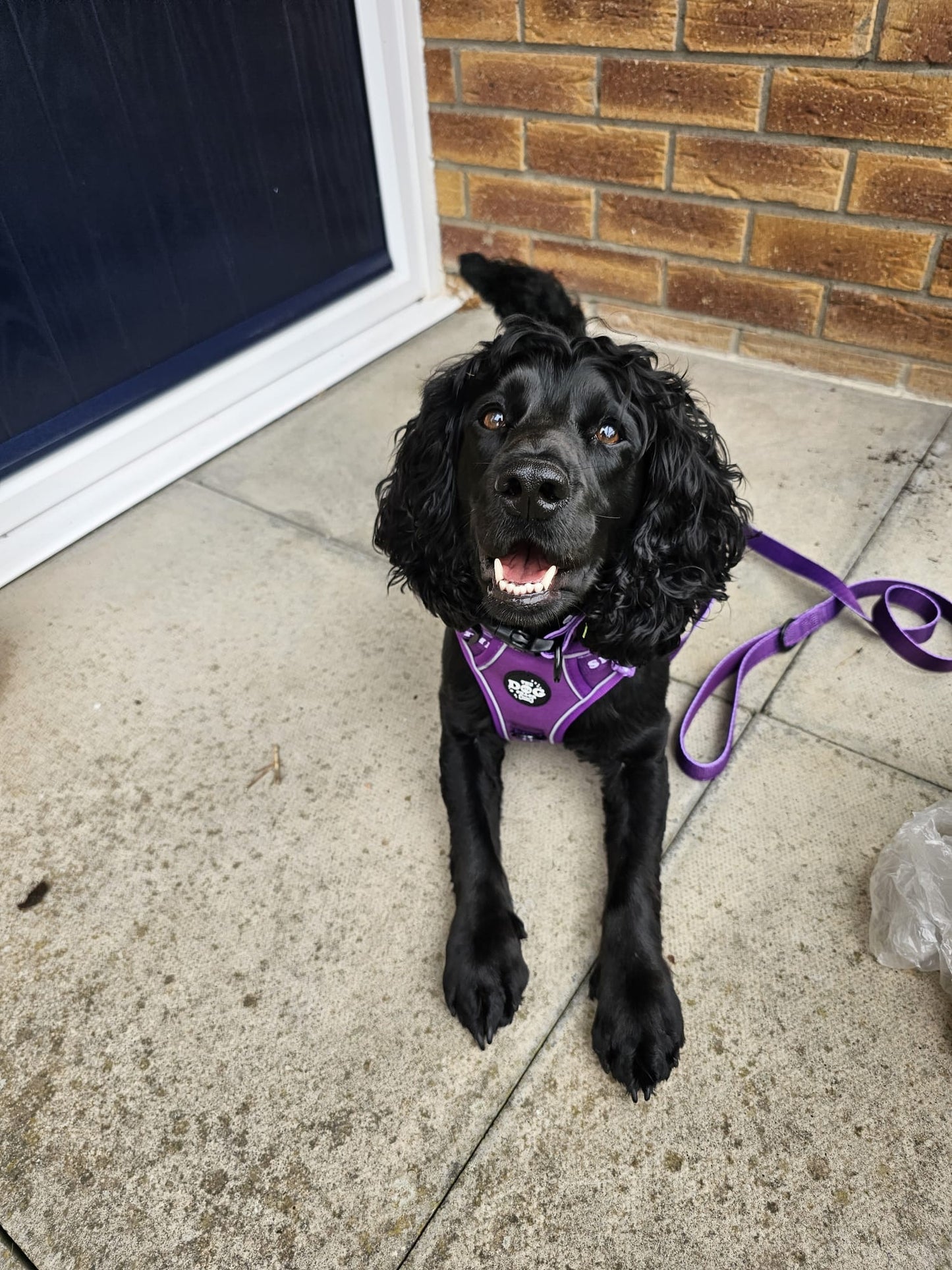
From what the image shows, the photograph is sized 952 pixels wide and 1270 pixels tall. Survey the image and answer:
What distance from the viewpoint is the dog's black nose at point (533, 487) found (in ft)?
5.21

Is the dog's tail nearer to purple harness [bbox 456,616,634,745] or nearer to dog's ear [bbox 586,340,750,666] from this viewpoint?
dog's ear [bbox 586,340,750,666]

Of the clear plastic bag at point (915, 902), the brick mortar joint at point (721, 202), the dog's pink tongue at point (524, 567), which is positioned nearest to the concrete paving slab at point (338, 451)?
the brick mortar joint at point (721, 202)

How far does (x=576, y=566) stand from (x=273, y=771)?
1058mm

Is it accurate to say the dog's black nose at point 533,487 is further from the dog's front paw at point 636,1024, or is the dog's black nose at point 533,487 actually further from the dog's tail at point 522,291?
the dog's tail at point 522,291

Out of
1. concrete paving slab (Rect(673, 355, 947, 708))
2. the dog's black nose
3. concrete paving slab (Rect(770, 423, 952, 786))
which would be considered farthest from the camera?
concrete paving slab (Rect(673, 355, 947, 708))

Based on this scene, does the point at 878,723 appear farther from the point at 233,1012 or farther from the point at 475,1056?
the point at 233,1012

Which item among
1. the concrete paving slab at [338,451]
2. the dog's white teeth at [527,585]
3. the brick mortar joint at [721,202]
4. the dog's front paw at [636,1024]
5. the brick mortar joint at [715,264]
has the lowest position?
the concrete paving slab at [338,451]

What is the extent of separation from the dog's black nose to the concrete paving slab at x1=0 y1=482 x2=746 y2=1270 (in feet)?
2.85

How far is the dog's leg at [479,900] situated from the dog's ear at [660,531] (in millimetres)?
439

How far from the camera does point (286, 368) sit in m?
3.87

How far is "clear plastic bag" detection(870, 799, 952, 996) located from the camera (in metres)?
1.73

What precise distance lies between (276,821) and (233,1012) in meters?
0.49

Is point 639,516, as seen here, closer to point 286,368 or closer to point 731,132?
point 731,132

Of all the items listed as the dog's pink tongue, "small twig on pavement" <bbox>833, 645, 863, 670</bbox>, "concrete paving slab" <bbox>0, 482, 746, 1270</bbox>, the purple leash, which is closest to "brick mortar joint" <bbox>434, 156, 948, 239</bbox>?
the purple leash
